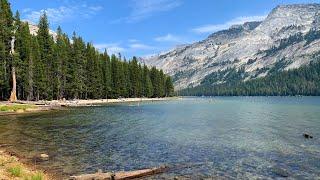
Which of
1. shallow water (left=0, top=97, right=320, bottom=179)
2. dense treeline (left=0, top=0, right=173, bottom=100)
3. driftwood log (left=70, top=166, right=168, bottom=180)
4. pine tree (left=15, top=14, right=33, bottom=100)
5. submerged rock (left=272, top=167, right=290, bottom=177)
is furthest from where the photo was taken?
pine tree (left=15, top=14, right=33, bottom=100)

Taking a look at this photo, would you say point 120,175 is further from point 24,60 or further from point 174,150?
point 24,60

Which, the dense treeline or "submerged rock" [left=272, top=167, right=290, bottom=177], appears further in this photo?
the dense treeline

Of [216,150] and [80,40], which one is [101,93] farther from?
[216,150]

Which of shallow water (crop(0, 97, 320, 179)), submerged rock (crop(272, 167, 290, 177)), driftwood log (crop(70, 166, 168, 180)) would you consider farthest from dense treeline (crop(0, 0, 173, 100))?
submerged rock (crop(272, 167, 290, 177))

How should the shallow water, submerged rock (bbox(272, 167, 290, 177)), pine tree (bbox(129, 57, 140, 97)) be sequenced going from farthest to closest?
pine tree (bbox(129, 57, 140, 97)) < the shallow water < submerged rock (bbox(272, 167, 290, 177))

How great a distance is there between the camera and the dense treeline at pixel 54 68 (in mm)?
93000

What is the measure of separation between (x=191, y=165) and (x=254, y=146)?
1215 cm

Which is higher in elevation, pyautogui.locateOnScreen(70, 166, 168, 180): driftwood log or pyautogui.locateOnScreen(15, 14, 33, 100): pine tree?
pyautogui.locateOnScreen(15, 14, 33, 100): pine tree

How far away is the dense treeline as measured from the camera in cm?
9300

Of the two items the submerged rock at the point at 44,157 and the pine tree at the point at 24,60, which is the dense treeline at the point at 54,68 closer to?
the pine tree at the point at 24,60

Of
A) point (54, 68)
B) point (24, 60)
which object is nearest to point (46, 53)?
point (54, 68)

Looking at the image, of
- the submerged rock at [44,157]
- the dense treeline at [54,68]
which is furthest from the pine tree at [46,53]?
the submerged rock at [44,157]

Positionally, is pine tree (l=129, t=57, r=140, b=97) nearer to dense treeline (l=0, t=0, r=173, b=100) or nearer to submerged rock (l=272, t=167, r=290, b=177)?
dense treeline (l=0, t=0, r=173, b=100)

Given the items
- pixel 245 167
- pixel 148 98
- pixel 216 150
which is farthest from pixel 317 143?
pixel 148 98
